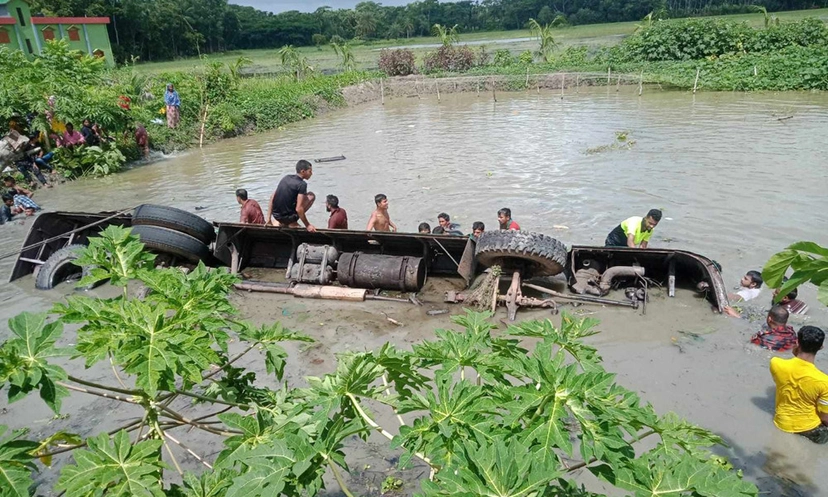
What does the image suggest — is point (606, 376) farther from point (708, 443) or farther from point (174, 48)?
point (174, 48)

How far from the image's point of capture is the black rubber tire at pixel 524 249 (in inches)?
286

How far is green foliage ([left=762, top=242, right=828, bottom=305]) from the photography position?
2039 mm

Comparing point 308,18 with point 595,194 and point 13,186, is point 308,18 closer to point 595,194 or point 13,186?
point 13,186

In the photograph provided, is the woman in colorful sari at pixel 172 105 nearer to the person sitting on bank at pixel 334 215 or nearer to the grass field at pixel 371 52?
the person sitting on bank at pixel 334 215

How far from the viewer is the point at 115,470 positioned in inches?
88.1

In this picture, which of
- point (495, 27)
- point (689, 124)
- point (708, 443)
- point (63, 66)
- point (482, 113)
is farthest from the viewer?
point (495, 27)

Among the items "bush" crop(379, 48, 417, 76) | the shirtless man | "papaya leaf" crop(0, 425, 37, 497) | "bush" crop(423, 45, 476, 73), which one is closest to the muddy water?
the shirtless man

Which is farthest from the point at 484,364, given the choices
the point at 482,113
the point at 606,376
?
the point at 482,113

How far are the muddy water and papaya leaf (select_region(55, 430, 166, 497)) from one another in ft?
9.05

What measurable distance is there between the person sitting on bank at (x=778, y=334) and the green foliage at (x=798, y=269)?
196 inches

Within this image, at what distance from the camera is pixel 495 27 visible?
4031 inches

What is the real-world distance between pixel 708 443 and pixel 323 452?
6.44 feet

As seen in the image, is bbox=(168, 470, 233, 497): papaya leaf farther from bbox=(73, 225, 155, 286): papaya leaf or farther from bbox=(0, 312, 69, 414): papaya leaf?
bbox=(73, 225, 155, 286): papaya leaf

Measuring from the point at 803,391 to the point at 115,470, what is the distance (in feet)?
17.9
